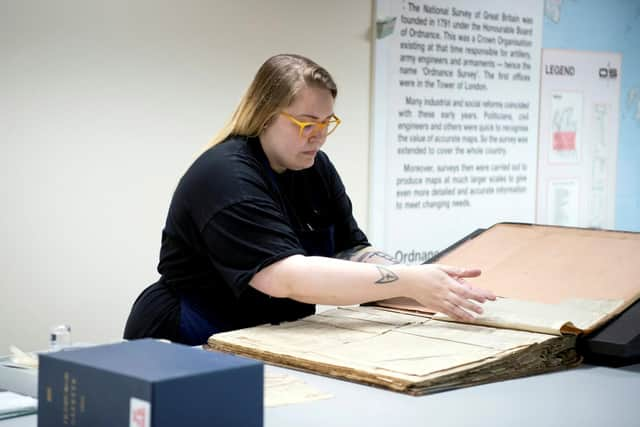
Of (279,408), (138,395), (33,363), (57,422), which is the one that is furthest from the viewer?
(33,363)

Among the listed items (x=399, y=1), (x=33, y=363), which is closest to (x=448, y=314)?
(x=33, y=363)

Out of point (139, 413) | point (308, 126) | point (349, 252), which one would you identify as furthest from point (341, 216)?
point (139, 413)

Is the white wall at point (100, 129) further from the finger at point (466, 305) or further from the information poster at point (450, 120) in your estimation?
the finger at point (466, 305)

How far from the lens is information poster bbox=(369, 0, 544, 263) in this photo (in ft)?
12.6

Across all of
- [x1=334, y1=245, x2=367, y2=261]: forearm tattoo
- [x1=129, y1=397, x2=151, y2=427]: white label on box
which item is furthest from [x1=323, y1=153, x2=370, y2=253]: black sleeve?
[x1=129, y1=397, x2=151, y2=427]: white label on box

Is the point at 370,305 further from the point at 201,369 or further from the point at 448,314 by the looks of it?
the point at 201,369

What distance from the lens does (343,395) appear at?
150cm

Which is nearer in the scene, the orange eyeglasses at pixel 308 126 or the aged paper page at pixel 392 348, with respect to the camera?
the aged paper page at pixel 392 348

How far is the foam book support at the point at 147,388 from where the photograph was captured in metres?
1.02

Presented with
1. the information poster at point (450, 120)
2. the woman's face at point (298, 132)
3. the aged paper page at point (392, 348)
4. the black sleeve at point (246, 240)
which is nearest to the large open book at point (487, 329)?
the aged paper page at point (392, 348)

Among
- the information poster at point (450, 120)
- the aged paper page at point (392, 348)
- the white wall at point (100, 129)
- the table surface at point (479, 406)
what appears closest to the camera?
the table surface at point (479, 406)

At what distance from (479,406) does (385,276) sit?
50cm

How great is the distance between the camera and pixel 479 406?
1.46 meters

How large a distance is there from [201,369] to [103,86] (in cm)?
219
